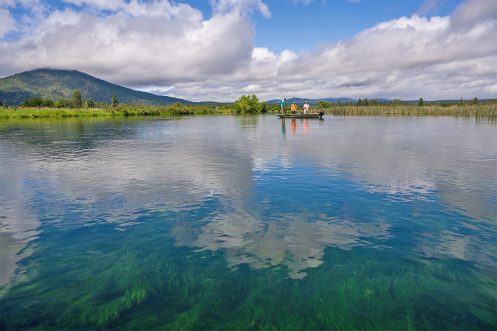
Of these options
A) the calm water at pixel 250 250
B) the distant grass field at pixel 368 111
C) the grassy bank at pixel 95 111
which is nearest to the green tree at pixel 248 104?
the grassy bank at pixel 95 111

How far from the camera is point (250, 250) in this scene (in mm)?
10742

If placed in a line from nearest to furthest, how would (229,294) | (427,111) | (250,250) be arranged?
1. (229,294)
2. (250,250)
3. (427,111)

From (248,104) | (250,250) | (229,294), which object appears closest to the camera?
(229,294)

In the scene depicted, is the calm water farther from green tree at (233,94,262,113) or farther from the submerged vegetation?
green tree at (233,94,262,113)

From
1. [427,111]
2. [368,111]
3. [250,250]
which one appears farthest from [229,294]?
[368,111]

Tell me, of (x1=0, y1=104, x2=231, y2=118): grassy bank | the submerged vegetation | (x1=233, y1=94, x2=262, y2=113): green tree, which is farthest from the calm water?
(x1=233, y1=94, x2=262, y2=113): green tree

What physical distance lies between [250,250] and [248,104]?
550 feet

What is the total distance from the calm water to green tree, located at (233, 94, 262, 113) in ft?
508

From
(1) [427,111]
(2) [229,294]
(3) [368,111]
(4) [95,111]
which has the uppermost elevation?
(4) [95,111]

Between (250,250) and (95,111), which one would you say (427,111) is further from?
(95,111)

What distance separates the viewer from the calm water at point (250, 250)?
7719 millimetres

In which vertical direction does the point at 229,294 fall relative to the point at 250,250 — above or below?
below

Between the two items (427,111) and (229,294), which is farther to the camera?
(427,111)

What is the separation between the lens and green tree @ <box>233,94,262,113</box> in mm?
173637
